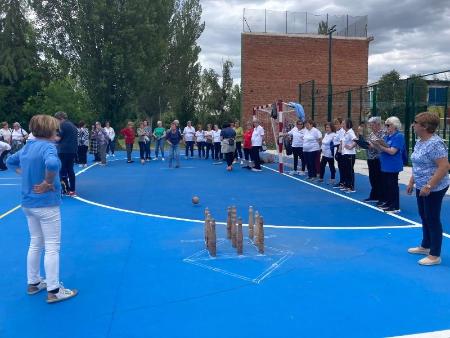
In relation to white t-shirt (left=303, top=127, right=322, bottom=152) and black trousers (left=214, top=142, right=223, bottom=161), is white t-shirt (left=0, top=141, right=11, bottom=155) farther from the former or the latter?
white t-shirt (left=303, top=127, right=322, bottom=152)

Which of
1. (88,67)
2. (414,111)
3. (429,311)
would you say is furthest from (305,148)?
(88,67)

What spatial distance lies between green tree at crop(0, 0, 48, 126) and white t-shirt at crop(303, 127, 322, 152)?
86.9 ft

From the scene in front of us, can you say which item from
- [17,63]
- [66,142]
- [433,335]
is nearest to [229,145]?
[66,142]

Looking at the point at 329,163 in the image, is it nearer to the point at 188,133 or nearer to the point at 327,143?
the point at 327,143

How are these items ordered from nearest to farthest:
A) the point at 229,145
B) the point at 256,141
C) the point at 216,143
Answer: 1. the point at 256,141
2. the point at 229,145
3. the point at 216,143

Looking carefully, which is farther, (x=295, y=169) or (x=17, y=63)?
(x=17, y=63)

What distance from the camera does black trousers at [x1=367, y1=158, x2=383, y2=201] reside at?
9.69 metres

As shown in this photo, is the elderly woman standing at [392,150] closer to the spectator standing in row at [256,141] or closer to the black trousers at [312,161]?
the black trousers at [312,161]

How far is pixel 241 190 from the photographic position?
12203 millimetres

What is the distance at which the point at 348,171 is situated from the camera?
11742mm

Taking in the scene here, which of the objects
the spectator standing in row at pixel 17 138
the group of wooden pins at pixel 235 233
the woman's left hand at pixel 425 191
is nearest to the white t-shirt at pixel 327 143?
the group of wooden pins at pixel 235 233

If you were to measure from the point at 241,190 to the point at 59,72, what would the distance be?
88.0 ft

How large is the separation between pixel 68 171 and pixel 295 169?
25.8 feet

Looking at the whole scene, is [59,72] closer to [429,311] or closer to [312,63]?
[312,63]
